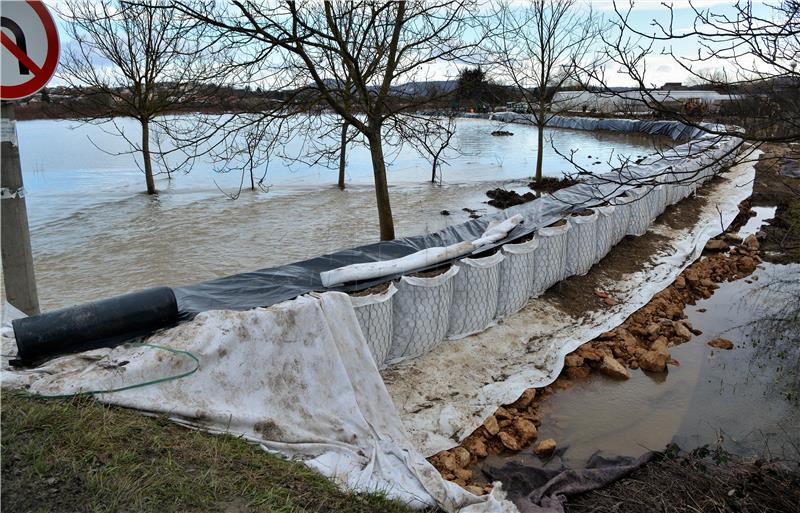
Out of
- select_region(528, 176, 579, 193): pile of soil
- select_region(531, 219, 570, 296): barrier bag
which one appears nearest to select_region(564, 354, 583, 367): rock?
select_region(531, 219, 570, 296): barrier bag

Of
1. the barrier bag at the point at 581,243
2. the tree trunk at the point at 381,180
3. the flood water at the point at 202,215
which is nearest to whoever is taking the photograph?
Result: the barrier bag at the point at 581,243

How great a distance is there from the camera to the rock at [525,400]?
5.14 metres

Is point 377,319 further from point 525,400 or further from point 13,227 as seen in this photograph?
point 13,227

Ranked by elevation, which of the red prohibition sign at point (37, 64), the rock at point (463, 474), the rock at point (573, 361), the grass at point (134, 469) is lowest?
the rock at point (463, 474)

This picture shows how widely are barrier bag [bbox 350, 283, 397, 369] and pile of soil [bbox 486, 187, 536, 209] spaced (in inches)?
338

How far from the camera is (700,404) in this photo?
5.37 meters

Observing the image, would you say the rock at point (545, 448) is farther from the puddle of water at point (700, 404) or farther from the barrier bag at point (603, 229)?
the barrier bag at point (603, 229)

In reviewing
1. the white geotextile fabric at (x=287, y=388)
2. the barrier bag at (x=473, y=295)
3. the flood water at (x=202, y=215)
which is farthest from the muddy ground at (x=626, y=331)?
the flood water at (x=202, y=215)

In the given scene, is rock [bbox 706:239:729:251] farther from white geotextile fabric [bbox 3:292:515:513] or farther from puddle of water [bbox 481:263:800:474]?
white geotextile fabric [bbox 3:292:515:513]

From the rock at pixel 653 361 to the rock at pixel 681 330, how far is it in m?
0.90

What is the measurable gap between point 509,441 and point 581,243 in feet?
12.8

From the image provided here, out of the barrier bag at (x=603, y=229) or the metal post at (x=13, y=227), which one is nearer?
the metal post at (x=13, y=227)

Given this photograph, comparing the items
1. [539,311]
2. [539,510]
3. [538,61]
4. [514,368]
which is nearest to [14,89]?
[539,510]

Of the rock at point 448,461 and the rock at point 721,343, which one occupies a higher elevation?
the rock at point 721,343
